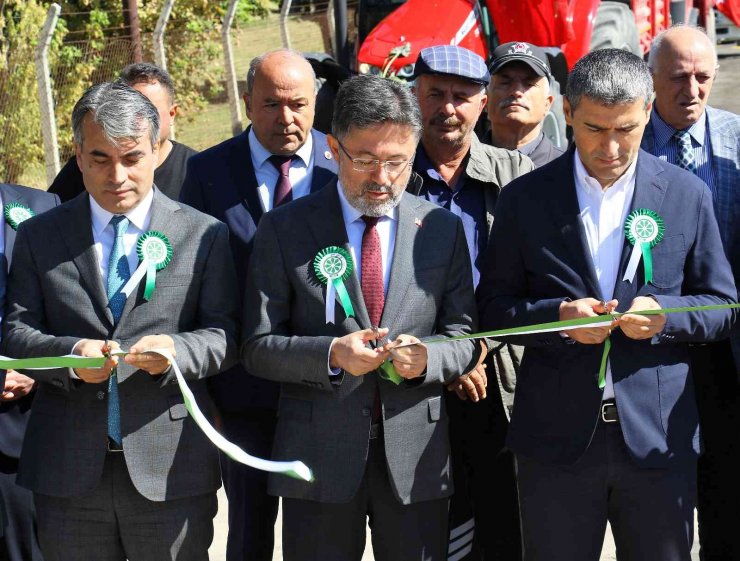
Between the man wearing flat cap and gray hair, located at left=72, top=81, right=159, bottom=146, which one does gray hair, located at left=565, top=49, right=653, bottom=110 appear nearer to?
the man wearing flat cap

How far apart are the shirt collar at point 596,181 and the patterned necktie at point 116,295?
4.94 feet

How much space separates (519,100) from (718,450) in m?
1.79

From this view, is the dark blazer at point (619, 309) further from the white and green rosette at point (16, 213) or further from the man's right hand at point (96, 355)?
the white and green rosette at point (16, 213)

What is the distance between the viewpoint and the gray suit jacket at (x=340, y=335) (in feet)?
11.9

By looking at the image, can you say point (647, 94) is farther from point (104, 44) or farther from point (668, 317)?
point (104, 44)

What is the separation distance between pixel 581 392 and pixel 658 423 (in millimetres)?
260

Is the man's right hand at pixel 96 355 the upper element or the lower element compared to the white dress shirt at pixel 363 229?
lower

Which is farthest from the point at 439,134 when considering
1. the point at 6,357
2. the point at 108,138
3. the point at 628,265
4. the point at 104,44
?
the point at 104,44

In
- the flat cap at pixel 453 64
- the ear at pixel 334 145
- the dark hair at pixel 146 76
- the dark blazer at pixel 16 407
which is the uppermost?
the dark hair at pixel 146 76

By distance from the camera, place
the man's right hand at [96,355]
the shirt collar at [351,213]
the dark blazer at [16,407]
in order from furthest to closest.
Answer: the dark blazer at [16,407] < the shirt collar at [351,213] < the man's right hand at [96,355]

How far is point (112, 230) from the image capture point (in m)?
3.72

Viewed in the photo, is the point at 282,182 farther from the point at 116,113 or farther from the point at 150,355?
the point at 150,355

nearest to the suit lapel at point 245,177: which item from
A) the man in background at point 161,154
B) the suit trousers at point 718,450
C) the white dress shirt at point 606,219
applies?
the man in background at point 161,154

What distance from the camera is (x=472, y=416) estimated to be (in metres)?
4.47
